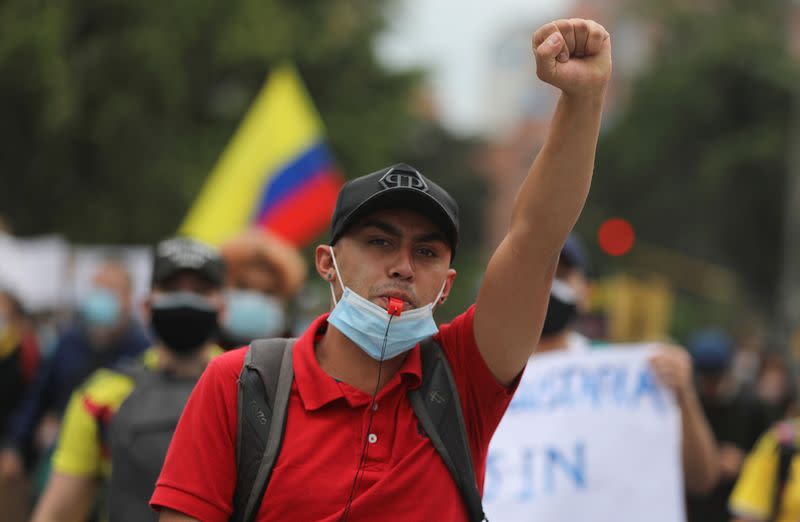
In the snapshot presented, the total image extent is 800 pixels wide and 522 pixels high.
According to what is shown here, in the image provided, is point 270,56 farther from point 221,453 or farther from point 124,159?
point 221,453

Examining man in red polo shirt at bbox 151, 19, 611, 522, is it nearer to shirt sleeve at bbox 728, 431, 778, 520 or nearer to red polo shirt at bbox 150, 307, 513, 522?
red polo shirt at bbox 150, 307, 513, 522

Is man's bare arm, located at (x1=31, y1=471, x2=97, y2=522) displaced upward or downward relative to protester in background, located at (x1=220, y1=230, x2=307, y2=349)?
downward

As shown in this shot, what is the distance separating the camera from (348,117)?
27797mm

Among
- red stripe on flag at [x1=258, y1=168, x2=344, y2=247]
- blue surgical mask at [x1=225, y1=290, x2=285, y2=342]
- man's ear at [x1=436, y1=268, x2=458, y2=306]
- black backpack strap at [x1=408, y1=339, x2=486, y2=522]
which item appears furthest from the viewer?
red stripe on flag at [x1=258, y1=168, x2=344, y2=247]

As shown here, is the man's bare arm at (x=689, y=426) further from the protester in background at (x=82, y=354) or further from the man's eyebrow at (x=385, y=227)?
the protester in background at (x=82, y=354)

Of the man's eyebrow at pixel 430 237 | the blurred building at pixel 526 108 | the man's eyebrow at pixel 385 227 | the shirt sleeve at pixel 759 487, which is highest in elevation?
the blurred building at pixel 526 108

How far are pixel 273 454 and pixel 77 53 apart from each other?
18275 millimetres

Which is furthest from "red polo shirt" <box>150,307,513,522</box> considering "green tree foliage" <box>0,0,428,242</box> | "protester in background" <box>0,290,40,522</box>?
"green tree foliage" <box>0,0,428,242</box>

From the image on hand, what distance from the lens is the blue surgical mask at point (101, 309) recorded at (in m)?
7.39

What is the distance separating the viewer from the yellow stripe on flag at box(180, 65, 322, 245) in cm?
982

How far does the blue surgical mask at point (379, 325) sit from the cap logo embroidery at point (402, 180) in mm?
244

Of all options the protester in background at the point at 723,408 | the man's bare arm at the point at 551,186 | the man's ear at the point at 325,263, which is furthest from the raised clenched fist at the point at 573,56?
the protester in background at the point at 723,408

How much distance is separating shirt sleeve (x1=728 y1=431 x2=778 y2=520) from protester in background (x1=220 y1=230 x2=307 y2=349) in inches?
73.3

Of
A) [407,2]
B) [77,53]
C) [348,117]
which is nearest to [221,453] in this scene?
[77,53]
